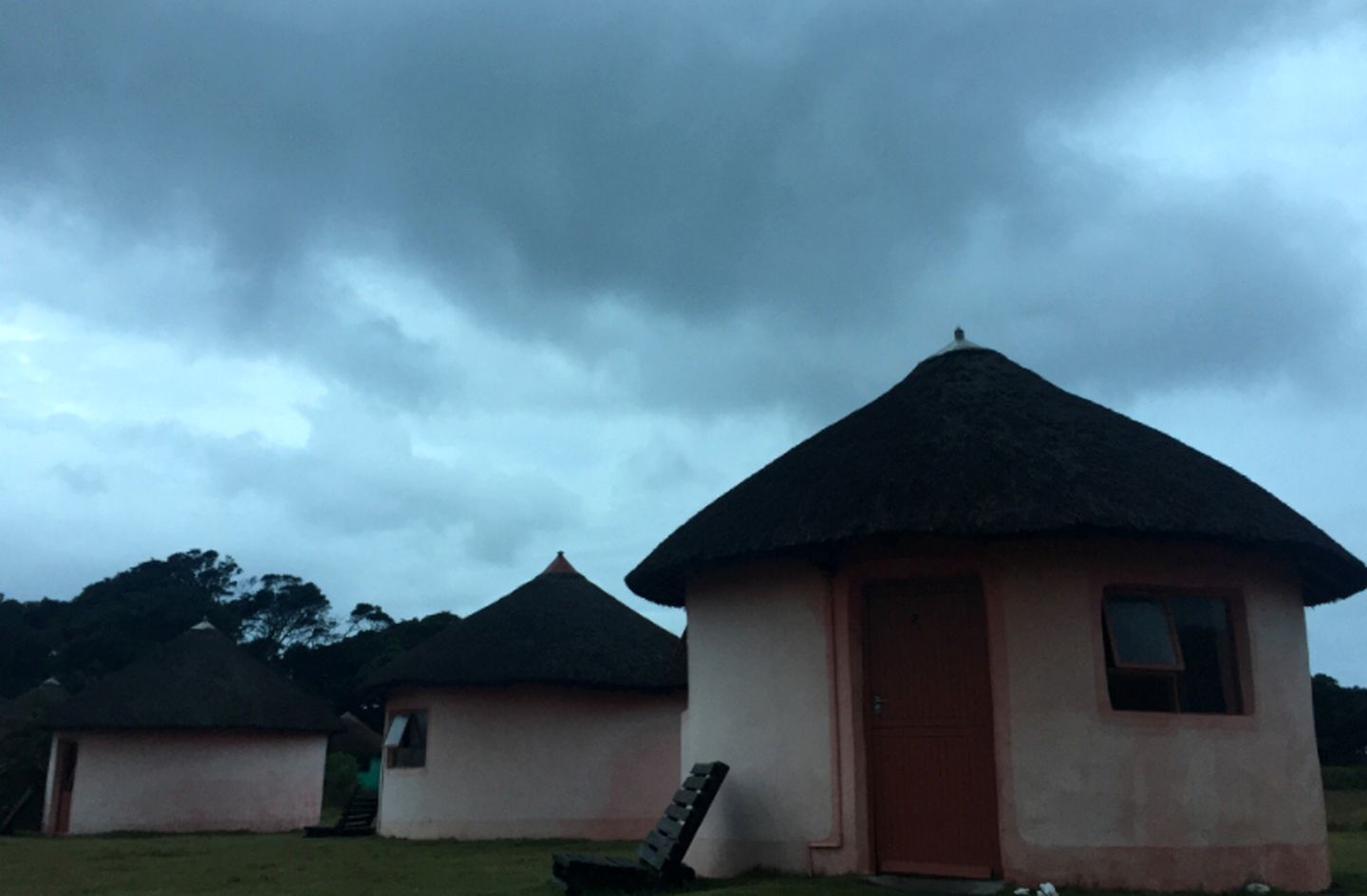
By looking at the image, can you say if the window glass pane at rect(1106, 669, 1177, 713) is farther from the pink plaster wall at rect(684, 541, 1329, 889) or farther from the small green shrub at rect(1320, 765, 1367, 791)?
the small green shrub at rect(1320, 765, 1367, 791)

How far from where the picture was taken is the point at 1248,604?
29.7 ft

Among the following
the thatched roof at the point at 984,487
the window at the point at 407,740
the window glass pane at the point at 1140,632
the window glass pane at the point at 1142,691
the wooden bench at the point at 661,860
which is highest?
the thatched roof at the point at 984,487

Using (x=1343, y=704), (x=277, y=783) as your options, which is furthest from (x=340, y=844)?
(x=1343, y=704)

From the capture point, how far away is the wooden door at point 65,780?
22.8 meters

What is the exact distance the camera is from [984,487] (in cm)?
Answer: 851

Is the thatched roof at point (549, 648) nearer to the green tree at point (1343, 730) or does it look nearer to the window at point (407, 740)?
the window at point (407, 740)

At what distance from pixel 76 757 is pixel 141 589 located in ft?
101

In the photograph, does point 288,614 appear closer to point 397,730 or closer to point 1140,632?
point 397,730

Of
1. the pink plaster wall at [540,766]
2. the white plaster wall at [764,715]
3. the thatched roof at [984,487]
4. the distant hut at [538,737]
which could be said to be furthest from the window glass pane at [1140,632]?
the pink plaster wall at [540,766]

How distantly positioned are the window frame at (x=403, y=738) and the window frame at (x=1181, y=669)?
12.4 meters

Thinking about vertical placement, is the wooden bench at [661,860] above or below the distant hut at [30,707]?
below

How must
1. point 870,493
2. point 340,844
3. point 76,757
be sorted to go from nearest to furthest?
point 870,493
point 340,844
point 76,757

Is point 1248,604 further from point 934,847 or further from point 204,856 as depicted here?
point 204,856

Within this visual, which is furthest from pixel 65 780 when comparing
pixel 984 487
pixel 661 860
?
pixel 984 487
